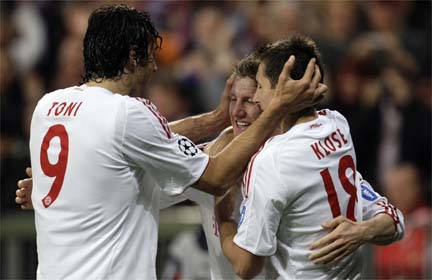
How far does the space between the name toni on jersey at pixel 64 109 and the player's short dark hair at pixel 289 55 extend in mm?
782

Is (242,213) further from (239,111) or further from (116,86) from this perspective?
(116,86)

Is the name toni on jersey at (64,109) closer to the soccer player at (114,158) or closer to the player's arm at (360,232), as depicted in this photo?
the soccer player at (114,158)

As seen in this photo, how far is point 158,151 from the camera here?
412 cm

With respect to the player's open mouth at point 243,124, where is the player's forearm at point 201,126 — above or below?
below

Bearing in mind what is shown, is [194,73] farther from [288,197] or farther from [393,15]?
[288,197]

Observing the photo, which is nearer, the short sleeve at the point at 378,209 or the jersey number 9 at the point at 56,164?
the jersey number 9 at the point at 56,164

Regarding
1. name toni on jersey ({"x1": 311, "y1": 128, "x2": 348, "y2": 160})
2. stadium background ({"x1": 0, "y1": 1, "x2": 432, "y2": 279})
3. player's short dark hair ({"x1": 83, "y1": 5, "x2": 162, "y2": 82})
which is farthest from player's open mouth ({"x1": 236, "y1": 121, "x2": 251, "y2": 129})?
stadium background ({"x1": 0, "y1": 1, "x2": 432, "y2": 279})

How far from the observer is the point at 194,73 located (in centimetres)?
983

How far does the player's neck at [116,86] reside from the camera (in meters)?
4.21

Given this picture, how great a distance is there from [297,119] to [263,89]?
0.19 m

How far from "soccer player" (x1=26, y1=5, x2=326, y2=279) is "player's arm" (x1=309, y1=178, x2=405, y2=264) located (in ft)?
1.47

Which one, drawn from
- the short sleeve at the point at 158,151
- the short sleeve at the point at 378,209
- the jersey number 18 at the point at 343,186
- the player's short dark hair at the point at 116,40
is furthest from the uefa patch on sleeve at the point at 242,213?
the player's short dark hair at the point at 116,40

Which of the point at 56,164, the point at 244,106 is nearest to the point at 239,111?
the point at 244,106

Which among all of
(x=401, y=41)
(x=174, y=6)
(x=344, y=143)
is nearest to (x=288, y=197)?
(x=344, y=143)
